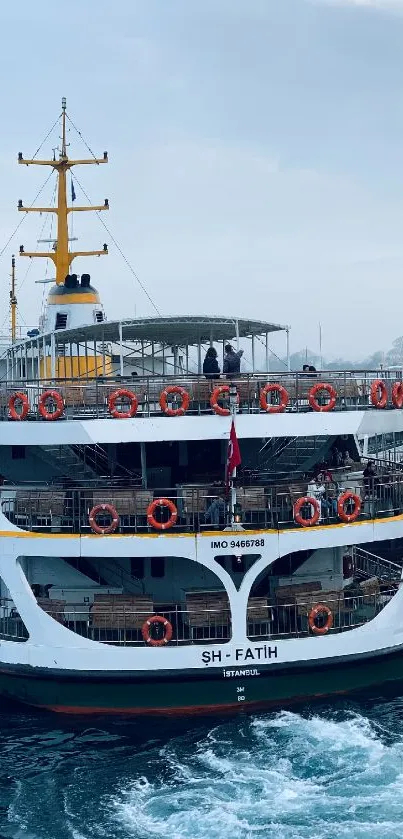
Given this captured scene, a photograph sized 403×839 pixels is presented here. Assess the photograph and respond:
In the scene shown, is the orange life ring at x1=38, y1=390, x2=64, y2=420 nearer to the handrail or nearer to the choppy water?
the handrail

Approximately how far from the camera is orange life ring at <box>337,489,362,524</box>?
20.8m

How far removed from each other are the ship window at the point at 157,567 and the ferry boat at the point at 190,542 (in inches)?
2.8

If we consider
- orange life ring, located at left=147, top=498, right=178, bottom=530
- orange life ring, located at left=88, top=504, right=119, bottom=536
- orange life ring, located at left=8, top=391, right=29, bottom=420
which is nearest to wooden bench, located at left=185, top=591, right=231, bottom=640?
orange life ring, located at left=147, top=498, right=178, bottom=530

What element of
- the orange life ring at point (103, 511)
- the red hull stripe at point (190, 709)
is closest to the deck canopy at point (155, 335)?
the orange life ring at point (103, 511)

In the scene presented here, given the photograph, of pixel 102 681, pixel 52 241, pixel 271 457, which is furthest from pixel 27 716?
pixel 52 241

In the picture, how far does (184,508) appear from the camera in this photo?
20828mm

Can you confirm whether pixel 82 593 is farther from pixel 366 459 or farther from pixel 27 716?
pixel 366 459

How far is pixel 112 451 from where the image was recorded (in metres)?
23.4

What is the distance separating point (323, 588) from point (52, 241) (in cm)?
1652

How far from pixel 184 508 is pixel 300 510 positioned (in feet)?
7.58

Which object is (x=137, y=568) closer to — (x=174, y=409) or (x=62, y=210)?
(x=174, y=409)

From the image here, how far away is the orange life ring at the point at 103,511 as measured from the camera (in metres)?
20.1

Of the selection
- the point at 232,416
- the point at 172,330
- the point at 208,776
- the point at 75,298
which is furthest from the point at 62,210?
the point at 208,776

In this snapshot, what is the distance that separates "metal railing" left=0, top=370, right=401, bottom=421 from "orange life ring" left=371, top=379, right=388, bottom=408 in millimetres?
244
